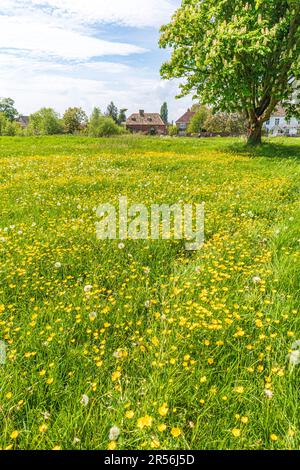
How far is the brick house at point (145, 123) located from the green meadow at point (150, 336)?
11699 cm

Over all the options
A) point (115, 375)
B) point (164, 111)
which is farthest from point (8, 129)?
point (164, 111)

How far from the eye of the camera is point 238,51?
1508 centimetres

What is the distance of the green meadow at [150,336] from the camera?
235cm

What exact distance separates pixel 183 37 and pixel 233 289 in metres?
20.4

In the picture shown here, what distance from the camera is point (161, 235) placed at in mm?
5926

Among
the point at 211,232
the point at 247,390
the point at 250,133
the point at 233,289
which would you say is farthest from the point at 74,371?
the point at 250,133

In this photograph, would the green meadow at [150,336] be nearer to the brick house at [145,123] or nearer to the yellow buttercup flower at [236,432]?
the yellow buttercup flower at [236,432]

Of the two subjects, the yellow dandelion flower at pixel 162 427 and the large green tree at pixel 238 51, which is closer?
the yellow dandelion flower at pixel 162 427

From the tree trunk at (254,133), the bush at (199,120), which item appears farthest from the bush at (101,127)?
the tree trunk at (254,133)

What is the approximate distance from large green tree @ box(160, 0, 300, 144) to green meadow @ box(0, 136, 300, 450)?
489 inches

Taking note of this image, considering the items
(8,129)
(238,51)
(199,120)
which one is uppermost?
(199,120)

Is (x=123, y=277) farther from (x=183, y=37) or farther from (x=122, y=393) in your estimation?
(x=183, y=37)

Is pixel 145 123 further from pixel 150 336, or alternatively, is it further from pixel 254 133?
pixel 150 336

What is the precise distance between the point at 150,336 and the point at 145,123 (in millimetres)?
122227
